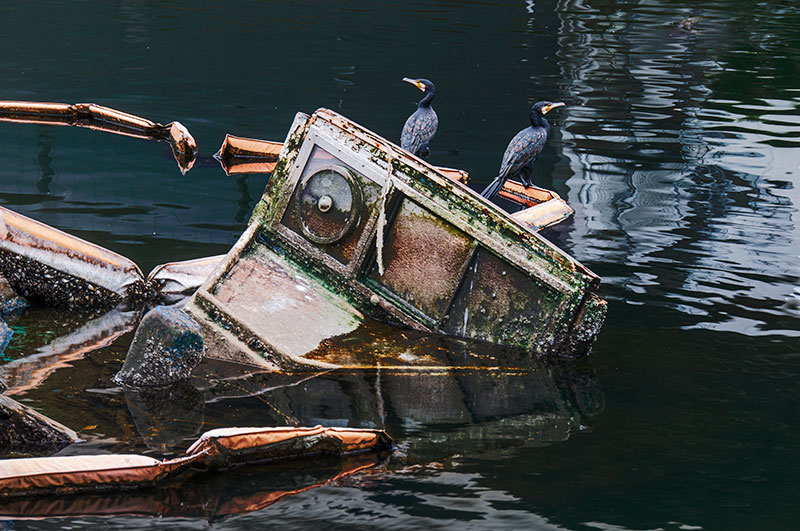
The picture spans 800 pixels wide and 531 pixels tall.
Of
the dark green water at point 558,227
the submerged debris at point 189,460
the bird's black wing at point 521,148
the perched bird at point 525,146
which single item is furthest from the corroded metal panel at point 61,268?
the bird's black wing at point 521,148

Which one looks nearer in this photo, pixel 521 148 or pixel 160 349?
pixel 160 349

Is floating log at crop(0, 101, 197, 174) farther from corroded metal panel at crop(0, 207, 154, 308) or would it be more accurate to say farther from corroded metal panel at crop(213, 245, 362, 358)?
corroded metal panel at crop(213, 245, 362, 358)

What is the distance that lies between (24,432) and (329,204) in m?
2.52

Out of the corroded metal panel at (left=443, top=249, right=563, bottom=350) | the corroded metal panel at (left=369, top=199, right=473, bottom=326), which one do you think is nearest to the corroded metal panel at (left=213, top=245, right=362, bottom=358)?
the corroded metal panel at (left=369, top=199, right=473, bottom=326)

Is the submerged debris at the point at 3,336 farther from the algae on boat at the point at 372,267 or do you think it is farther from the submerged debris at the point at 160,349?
the algae on boat at the point at 372,267

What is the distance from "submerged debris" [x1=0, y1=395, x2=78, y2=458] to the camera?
478cm

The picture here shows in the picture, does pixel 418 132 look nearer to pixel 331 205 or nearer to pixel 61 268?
pixel 331 205

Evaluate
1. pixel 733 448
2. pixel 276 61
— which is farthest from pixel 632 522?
pixel 276 61

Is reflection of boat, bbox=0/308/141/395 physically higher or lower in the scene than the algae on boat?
lower

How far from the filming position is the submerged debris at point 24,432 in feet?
15.7

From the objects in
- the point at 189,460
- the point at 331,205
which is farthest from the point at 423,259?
the point at 189,460

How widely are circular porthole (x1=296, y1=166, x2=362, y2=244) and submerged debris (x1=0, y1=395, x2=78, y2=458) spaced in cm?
230

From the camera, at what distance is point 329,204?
642 centimetres

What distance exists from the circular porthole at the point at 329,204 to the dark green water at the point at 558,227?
1.14 metres
